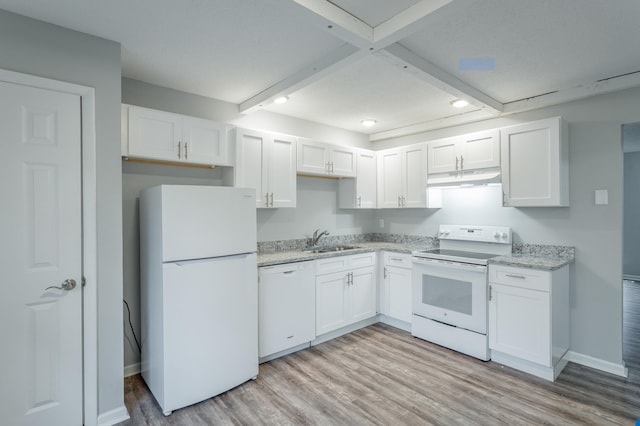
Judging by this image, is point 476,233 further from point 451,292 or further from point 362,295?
point 362,295

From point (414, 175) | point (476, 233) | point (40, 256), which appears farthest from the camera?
point (414, 175)

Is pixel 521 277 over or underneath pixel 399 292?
over

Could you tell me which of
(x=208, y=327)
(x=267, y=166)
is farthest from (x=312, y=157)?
(x=208, y=327)

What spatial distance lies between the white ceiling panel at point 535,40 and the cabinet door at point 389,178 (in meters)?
1.45

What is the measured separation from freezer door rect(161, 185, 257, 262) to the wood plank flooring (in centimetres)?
110

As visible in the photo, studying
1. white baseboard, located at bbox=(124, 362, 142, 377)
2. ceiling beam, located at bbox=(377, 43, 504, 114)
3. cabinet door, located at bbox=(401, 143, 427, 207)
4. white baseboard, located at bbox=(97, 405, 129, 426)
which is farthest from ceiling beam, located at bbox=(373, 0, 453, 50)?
white baseboard, located at bbox=(124, 362, 142, 377)

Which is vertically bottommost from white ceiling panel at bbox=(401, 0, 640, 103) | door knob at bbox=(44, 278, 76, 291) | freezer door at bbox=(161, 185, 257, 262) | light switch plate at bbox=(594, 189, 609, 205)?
door knob at bbox=(44, 278, 76, 291)

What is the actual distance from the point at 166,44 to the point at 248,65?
1.89 ft

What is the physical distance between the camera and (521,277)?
279 cm

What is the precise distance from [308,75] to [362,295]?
2.45 metres

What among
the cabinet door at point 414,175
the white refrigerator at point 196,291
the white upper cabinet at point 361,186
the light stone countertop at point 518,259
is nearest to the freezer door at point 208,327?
the white refrigerator at point 196,291

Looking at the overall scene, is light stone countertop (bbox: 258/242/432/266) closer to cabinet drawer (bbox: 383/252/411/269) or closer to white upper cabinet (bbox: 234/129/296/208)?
cabinet drawer (bbox: 383/252/411/269)

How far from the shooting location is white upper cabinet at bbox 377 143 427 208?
153 inches

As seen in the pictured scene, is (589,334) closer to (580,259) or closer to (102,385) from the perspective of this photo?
(580,259)
